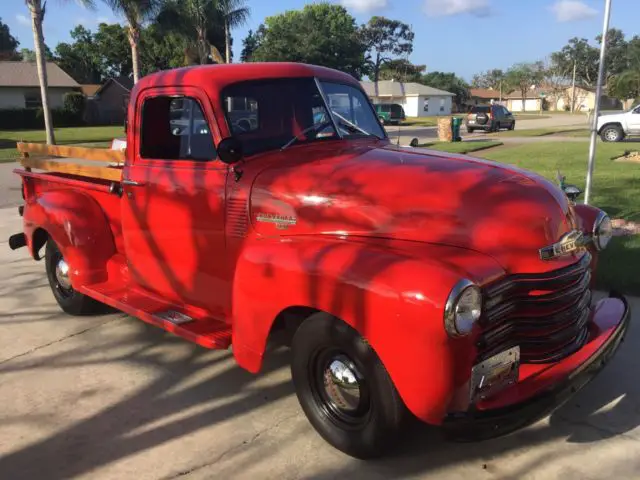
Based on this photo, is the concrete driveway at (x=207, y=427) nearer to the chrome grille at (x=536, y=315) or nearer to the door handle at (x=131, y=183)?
the chrome grille at (x=536, y=315)

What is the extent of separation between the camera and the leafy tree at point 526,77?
10038 cm

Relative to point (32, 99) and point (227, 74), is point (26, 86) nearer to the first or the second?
point (32, 99)

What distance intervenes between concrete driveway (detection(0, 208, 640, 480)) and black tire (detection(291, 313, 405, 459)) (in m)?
0.13

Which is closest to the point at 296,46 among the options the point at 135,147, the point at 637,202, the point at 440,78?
the point at 440,78

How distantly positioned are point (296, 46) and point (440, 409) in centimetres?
5714

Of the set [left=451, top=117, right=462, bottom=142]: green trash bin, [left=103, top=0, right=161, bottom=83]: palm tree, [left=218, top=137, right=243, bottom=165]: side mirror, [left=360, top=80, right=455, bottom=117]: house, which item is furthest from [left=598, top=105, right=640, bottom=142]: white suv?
[left=360, top=80, right=455, bottom=117]: house

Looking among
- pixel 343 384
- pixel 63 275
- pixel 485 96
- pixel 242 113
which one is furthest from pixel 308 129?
pixel 485 96

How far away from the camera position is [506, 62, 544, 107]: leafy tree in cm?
10038

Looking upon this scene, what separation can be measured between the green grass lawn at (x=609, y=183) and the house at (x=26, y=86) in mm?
36023

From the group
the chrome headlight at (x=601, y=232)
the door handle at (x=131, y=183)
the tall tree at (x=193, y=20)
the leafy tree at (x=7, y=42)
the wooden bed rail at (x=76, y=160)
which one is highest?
the leafy tree at (x=7, y=42)

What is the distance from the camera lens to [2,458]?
3.02m

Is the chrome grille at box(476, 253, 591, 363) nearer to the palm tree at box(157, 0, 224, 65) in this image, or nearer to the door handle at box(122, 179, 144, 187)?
the door handle at box(122, 179, 144, 187)

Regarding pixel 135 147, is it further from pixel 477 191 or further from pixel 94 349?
pixel 477 191

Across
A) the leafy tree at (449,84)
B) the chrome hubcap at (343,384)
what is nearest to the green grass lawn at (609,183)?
the chrome hubcap at (343,384)
